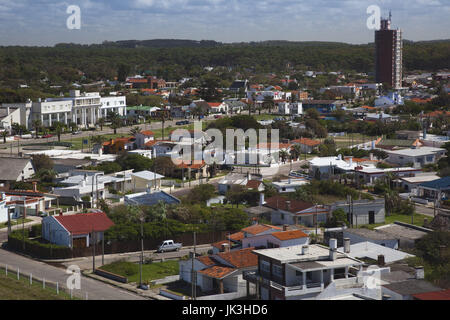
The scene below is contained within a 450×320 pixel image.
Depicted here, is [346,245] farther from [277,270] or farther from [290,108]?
[290,108]

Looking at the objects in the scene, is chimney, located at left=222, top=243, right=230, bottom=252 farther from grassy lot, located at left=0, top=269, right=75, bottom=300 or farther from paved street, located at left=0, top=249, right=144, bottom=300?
grassy lot, located at left=0, top=269, right=75, bottom=300

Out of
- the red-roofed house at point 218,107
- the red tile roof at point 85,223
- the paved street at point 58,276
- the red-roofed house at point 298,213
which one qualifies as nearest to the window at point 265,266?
the paved street at point 58,276

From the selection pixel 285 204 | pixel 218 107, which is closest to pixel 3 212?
pixel 285 204

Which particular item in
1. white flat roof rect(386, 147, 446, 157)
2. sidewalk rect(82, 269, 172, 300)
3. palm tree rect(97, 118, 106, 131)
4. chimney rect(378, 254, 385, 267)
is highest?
palm tree rect(97, 118, 106, 131)

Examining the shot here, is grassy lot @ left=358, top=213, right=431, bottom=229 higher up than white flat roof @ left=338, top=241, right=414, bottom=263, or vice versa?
white flat roof @ left=338, top=241, right=414, bottom=263

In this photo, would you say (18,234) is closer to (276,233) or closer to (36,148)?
(276,233)

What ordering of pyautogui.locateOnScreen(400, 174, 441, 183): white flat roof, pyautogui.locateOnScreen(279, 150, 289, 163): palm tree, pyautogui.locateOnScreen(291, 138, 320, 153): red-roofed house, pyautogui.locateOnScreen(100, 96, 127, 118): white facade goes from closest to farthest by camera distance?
pyautogui.locateOnScreen(400, 174, 441, 183): white flat roof, pyautogui.locateOnScreen(279, 150, 289, 163): palm tree, pyautogui.locateOnScreen(291, 138, 320, 153): red-roofed house, pyautogui.locateOnScreen(100, 96, 127, 118): white facade

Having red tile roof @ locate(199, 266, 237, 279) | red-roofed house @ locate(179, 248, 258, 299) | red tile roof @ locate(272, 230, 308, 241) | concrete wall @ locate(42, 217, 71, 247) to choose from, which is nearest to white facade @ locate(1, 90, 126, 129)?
concrete wall @ locate(42, 217, 71, 247)

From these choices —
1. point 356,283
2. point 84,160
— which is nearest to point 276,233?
point 356,283
